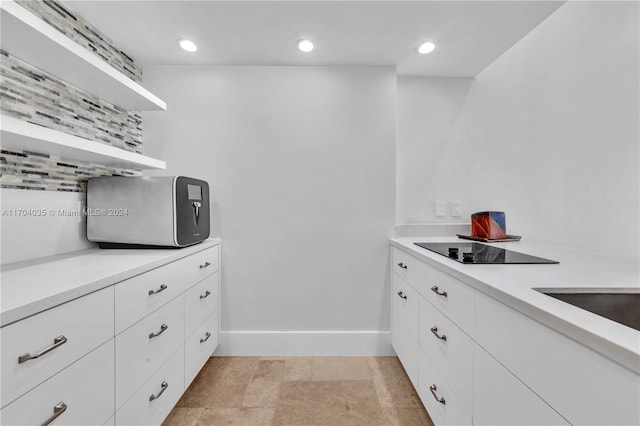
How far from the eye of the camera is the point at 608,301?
0.84 metres

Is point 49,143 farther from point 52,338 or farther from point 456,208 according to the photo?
point 456,208

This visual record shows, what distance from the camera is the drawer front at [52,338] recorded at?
65 cm

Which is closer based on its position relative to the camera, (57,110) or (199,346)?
(57,110)

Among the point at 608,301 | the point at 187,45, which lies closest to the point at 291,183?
the point at 187,45

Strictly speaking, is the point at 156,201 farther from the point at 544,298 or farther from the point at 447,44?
the point at 447,44

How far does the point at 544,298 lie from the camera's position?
0.73 m

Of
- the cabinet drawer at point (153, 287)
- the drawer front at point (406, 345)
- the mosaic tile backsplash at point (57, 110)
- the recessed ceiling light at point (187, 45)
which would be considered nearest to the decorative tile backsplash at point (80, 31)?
the mosaic tile backsplash at point (57, 110)

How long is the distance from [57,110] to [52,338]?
48.6 inches

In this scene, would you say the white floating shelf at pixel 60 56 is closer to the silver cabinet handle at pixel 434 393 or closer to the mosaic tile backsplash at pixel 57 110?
the mosaic tile backsplash at pixel 57 110

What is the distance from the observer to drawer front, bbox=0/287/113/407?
648mm

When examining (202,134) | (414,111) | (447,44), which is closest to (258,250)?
(202,134)

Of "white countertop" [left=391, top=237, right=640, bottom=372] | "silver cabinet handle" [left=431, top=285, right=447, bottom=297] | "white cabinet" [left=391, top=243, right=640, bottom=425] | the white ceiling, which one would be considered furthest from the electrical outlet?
"silver cabinet handle" [left=431, top=285, right=447, bottom=297]

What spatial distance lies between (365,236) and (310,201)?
488 mm

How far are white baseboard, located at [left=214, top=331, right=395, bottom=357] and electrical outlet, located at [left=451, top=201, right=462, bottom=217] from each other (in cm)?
110
